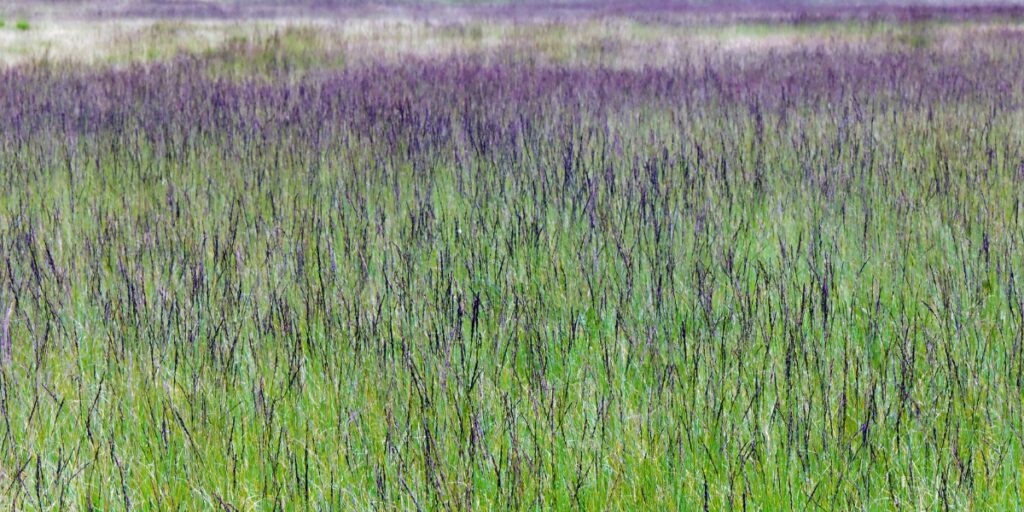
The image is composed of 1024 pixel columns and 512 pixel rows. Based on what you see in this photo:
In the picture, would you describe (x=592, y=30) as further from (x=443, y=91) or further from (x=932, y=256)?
(x=932, y=256)

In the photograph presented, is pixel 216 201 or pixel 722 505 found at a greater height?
pixel 216 201

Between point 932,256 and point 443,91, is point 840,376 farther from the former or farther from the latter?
point 443,91

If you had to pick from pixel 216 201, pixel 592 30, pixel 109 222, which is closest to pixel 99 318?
pixel 109 222

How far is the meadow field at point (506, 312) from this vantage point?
1999 millimetres

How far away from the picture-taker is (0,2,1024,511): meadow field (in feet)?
6.56

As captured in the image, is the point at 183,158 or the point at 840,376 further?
the point at 183,158

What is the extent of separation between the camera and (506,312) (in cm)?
282

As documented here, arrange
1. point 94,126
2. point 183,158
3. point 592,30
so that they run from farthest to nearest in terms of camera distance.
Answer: point 592,30 → point 94,126 → point 183,158

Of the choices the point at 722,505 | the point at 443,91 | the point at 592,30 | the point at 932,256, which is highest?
the point at 592,30

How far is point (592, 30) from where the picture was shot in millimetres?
18688

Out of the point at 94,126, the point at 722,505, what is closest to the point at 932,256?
the point at 722,505

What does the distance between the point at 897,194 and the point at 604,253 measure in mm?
1729

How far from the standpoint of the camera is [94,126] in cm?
640

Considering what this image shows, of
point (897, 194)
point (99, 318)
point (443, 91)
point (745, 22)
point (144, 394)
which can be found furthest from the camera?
point (745, 22)
